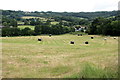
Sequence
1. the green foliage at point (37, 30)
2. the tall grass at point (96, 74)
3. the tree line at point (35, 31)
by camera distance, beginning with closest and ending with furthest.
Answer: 1. the tall grass at point (96, 74)
2. the tree line at point (35, 31)
3. the green foliage at point (37, 30)

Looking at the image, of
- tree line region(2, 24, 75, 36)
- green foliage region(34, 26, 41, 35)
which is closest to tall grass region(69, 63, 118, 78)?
tree line region(2, 24, 75, 36)

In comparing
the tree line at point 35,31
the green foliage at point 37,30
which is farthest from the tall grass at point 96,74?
the green foliage at point 37,30

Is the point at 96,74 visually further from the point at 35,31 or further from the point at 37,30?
the point at 37,30

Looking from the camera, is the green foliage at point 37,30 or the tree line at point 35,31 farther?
the green foliage at point 37,30

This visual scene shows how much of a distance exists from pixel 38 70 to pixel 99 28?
6706 cm

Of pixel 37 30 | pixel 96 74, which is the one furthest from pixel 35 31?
pixel 96 74

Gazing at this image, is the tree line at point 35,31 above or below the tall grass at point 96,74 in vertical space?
below

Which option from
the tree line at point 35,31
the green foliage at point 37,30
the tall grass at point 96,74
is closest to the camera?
the tall grass at point 96,74

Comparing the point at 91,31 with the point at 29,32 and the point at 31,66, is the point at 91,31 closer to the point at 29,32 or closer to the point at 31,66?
the point at 29,32

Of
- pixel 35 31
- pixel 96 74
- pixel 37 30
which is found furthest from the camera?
pixel 37 30

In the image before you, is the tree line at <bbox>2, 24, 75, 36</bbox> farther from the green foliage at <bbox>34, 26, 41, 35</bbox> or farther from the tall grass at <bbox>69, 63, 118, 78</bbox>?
the tall grass at <bbox>69, 63, 118, 78</bbox>

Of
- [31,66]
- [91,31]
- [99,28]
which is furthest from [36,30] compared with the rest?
[31,66]

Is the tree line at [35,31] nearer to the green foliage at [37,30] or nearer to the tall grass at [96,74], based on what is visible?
the green foliage at [37,30]

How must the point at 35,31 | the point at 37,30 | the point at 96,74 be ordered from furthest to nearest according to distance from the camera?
the point at 37,30
the point at 35,31
the point at 96,74
